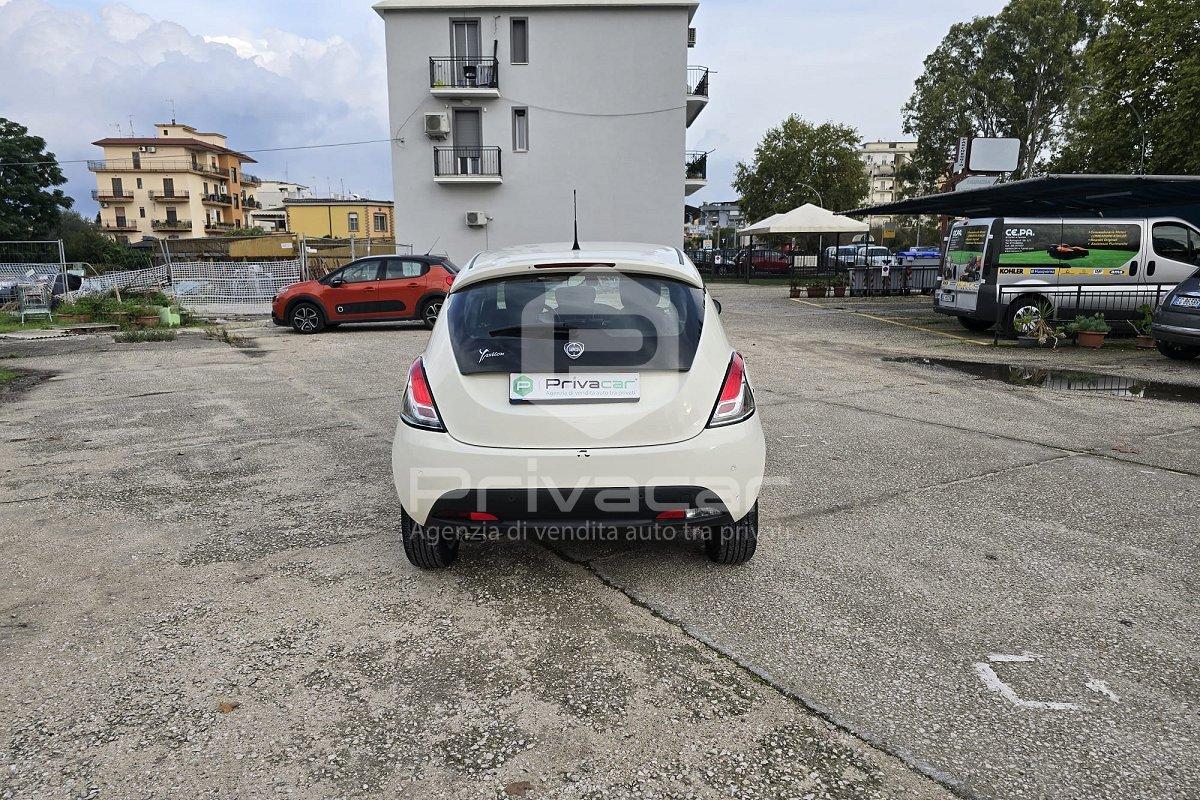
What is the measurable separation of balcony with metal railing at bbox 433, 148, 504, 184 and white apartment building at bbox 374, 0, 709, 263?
0.12 ft

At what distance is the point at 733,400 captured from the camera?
11.2ft

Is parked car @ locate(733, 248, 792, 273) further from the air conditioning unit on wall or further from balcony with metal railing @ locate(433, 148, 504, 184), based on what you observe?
the air conditioning unit on wall

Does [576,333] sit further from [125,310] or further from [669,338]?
[125,310]

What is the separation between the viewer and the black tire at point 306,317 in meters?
15.6

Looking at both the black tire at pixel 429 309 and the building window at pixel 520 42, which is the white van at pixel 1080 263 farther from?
the building window at pixel 520 42

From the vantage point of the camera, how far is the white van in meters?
12.4

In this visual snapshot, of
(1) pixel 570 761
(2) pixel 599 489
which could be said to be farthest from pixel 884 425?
(1) pixel 570 761

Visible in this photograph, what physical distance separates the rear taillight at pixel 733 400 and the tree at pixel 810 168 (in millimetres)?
49167

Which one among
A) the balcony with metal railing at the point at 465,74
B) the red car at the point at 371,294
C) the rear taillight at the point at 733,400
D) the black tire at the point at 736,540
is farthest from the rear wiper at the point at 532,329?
the balcony with metal railing at the point at 465,74

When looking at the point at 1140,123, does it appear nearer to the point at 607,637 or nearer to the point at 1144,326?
the point at 1144,326

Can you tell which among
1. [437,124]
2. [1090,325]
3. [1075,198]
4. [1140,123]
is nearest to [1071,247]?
[1090,325]

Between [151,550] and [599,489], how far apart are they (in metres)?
2.57

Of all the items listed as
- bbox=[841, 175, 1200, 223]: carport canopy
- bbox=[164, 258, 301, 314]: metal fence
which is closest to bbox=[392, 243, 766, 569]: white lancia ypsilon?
bbox=[841, 175, 1200, 223]: carport canopy

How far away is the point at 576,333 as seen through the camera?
3391 millimetres
